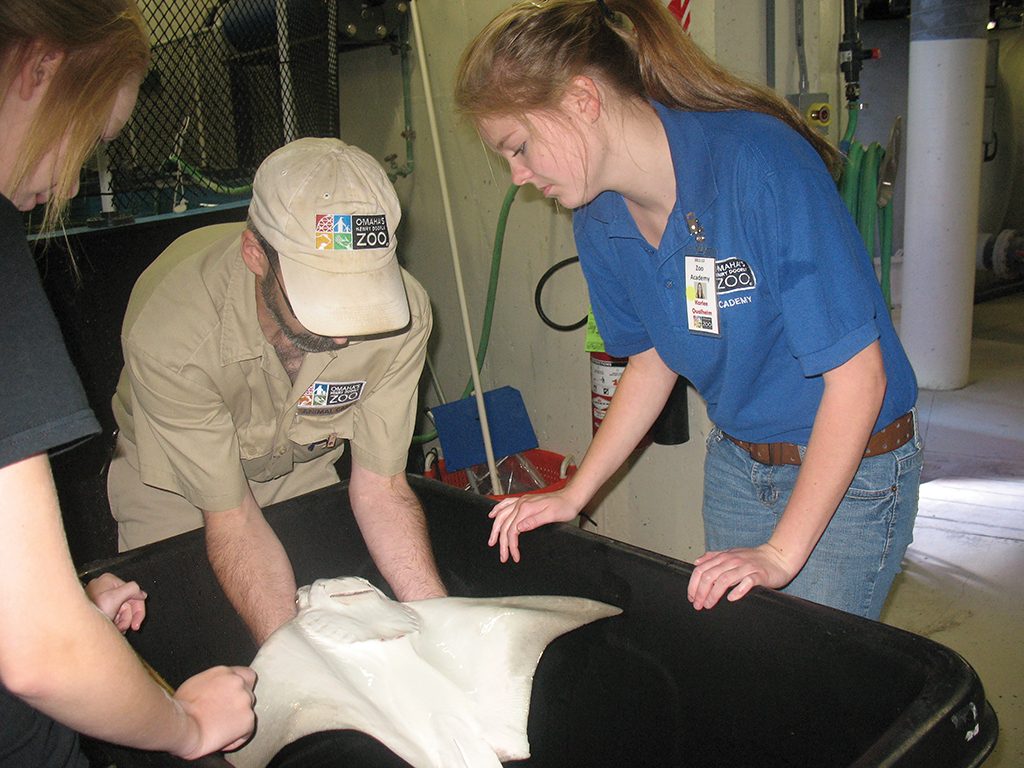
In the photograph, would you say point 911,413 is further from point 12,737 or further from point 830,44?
point 830,44

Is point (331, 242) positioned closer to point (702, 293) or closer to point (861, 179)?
point (702, 293)

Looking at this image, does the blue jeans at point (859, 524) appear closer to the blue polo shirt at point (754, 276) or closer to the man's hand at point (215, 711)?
the blue polo shirt at point (754, 276)

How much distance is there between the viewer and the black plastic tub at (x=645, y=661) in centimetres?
82

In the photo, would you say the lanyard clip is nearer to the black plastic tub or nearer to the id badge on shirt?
the id badge on shirt

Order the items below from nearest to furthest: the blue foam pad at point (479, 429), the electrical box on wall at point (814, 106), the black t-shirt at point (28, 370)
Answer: the black t-shirt at point (28, 370)
the electrical box on wall at point (814, 106)
the blue foam pad at point (479, 429)

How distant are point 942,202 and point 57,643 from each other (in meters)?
3.68

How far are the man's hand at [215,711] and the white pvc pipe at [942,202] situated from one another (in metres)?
3.47

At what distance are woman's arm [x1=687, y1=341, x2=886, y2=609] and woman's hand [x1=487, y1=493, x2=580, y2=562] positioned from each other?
0.27 meters

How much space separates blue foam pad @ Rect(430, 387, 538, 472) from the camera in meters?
2.35

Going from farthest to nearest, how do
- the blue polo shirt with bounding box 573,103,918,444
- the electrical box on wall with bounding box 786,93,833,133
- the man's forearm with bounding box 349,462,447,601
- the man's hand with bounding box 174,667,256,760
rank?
1. the electrical box on wall with bounding box 786,93,833,133
2. the man's forearm with bounding box 349,462,447,601
3. the blue polo shirt with bounding box 573,103,918,444
4. the man's hand with bounding box 174,667,256,760

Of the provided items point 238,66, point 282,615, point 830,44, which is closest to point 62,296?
point 238,66

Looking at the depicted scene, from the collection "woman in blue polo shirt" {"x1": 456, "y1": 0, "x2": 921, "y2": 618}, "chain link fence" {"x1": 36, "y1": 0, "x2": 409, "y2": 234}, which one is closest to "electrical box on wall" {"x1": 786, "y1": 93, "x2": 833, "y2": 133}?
"woman in blue polo shirt" {"x1": 456, "y1": 0, "x2": 921, "y2": 618}

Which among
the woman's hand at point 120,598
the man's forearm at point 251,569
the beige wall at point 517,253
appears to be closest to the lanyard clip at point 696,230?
the man's forearm at point 251,569

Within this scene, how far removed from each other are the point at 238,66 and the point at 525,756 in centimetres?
179
